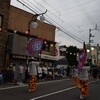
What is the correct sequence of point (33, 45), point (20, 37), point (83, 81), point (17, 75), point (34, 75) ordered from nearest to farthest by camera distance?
point (83, 81), point (34, 75), point (33, 45), point (17, 75), point (20, 37)

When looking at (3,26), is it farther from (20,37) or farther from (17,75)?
(17,75)

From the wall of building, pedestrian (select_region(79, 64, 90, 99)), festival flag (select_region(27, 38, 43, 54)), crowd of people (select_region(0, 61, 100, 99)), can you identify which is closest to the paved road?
pedestrian (select_region(79, 64, 90, 99))

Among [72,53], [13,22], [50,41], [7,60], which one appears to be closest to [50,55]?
[50,41]

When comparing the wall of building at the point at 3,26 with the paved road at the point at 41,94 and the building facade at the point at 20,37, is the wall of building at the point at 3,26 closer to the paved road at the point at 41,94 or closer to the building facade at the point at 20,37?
the building facade at the point at 20,37

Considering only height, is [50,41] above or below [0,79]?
above

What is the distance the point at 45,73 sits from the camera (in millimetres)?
33188

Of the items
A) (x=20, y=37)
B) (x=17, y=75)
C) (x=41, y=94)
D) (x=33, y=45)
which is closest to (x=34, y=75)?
(x=41, y=94)

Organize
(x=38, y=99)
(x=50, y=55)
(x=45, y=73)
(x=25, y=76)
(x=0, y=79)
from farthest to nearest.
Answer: (x=50, y=55)
(x=45, y=73)
(x=25, y=76)
(x=0, y=79)
(x=38, y=99)

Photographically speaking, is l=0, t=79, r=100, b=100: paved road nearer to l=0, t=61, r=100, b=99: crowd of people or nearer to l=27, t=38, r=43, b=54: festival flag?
l=0, t=61, r=100, b=99: crowd of people

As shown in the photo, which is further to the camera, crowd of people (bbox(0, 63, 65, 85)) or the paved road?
crowd of people (bbox(0, 63, 65, 85))

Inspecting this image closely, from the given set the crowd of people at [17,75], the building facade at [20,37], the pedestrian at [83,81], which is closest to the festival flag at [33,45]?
the crowd of people at [17,75]

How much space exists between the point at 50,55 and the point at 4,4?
50.0 ft

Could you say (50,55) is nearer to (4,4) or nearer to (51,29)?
(51,29)

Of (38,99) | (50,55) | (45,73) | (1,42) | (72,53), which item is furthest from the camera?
(72,53)
